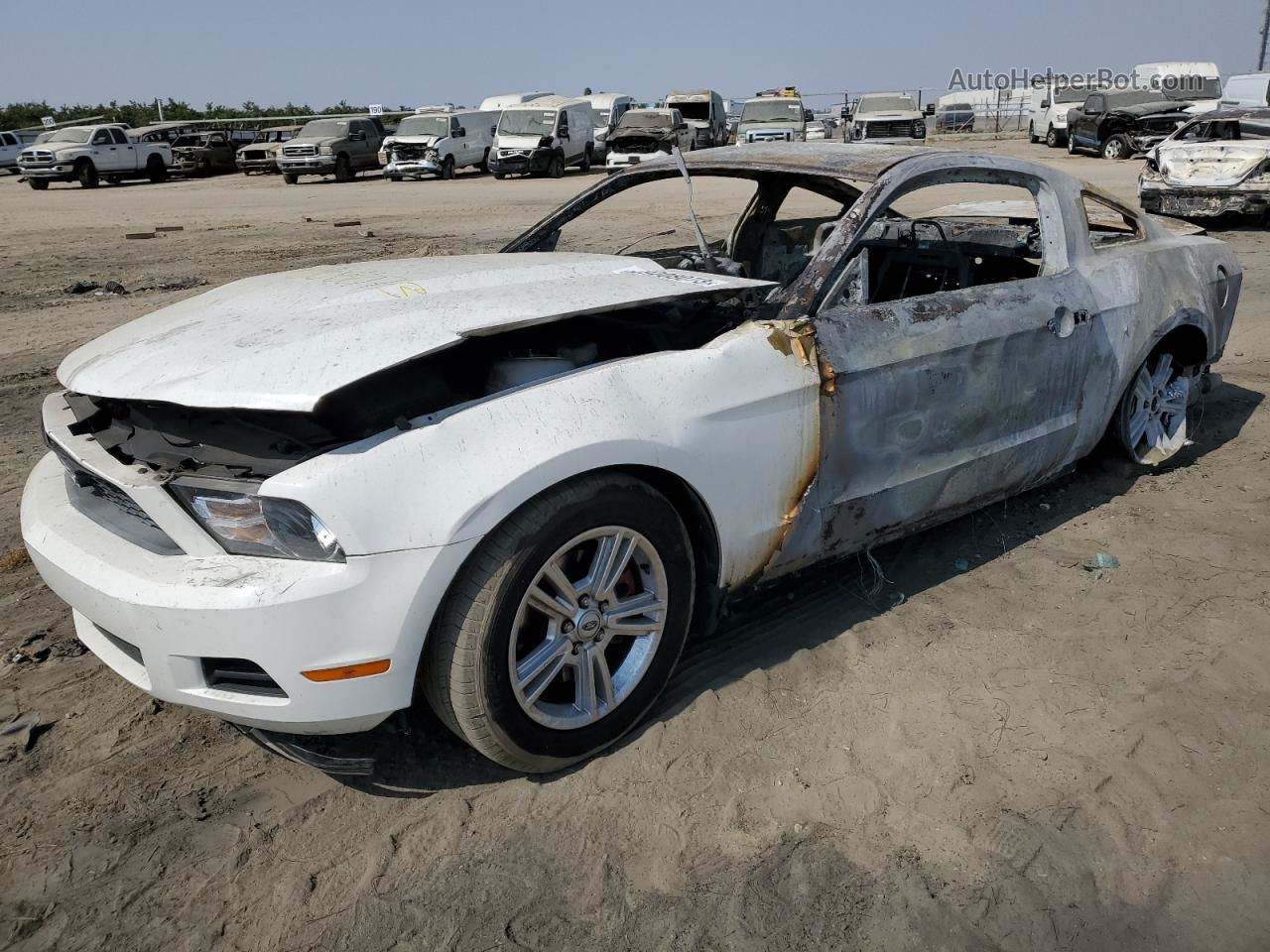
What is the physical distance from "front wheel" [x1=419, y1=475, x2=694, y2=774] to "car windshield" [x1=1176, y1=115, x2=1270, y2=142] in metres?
13.8

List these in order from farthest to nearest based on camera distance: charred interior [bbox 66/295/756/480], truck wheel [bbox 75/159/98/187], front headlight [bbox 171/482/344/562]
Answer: truck wheel [bbox 75/159/98/187] → charred interior [bbox 66/295/756/480] → front headlight [bbox 171/482/344/562]

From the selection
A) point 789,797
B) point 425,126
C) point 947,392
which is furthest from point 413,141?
point 789,797

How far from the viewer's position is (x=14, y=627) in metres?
3.55

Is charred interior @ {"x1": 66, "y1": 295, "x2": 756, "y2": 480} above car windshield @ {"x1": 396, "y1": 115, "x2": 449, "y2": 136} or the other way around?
the other way around

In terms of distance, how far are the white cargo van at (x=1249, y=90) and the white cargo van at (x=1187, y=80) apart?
6.09 m

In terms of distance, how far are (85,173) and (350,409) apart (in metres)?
27.8

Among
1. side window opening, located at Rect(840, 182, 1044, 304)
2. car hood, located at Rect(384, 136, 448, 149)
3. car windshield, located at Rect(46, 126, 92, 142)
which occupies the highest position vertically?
car windshield, located at Rect(46, 126, 92, 142)

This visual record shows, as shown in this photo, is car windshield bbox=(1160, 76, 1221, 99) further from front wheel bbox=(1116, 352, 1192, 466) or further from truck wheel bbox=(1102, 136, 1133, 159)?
front wheel bbox=(1116, 352, 1192, 466)

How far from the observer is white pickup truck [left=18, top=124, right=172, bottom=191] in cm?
2464

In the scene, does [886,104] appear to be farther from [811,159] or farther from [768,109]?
[811,159]

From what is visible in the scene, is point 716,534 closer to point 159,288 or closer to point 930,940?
point 930,940

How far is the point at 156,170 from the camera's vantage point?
28.2 metres

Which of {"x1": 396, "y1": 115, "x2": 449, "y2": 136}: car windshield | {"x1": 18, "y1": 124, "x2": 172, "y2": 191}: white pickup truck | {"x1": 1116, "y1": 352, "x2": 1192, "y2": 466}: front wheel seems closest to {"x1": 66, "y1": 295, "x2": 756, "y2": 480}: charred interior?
{"x1": 1116, "y1": 352, "x2": 1192, "y2": 466}: front wheel

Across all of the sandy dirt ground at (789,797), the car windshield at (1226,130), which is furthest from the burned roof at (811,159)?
the car windshield at (1226,130)
